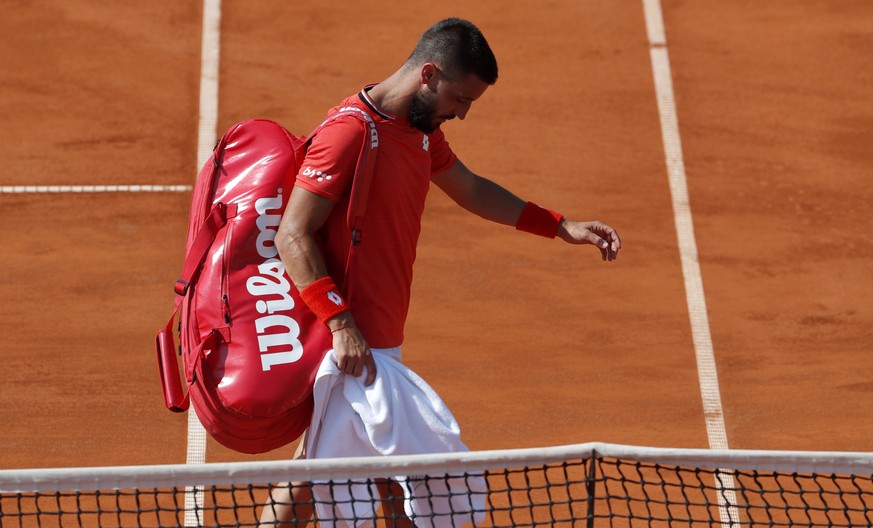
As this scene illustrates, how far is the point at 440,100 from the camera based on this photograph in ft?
16.8

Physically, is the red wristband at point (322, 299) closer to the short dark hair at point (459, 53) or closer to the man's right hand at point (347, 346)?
the man's right hand at point (347, 346)

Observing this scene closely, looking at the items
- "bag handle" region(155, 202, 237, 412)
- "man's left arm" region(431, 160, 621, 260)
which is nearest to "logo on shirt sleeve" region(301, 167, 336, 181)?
"bag handle" region(155, 202, 237, 412)

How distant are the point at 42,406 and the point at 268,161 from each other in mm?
3248

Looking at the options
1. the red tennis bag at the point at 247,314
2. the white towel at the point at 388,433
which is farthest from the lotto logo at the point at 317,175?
the white towel at the point at 388,433

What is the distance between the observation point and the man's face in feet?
16.7

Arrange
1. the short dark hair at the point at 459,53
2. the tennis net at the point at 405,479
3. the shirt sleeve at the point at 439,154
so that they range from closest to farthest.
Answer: the tennis net at the point at 405,479 → the short dark hair at the point at 459,53 → the shirt sleeve at the point at 439,154

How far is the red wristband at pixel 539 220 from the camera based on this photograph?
602 cm

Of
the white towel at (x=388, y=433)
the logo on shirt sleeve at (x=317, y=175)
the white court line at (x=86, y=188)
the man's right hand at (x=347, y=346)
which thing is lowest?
the white court line at (x=86, y=188)

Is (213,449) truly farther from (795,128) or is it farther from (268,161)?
(795,128)

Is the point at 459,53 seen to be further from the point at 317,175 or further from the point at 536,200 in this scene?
the point at 536,200

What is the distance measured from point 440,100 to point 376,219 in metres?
0.55

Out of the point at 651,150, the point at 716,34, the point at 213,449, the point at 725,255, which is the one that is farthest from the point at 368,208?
the point at 716,34

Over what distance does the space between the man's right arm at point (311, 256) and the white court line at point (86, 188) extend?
4.64m

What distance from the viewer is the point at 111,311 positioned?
8.41m
